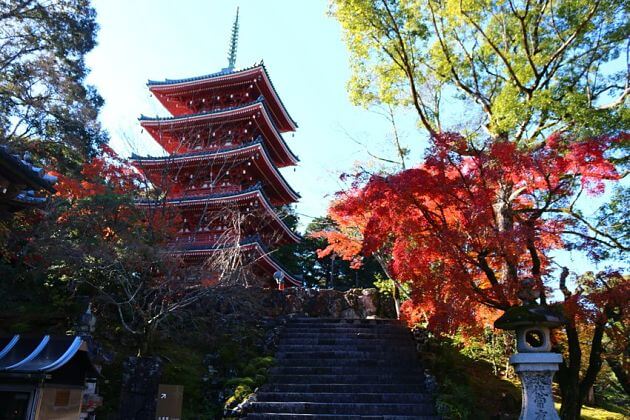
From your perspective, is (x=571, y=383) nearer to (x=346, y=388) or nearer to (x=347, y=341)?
(x=346, y=388)

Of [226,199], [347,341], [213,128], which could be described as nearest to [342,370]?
[347,341]

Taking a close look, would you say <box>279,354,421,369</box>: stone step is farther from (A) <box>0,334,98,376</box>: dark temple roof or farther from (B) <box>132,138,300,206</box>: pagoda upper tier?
(B) <box>132,138,300,206</box>: pagoda upper tier

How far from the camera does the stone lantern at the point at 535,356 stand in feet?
22.8

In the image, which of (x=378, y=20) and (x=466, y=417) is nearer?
(x=466, y=417)

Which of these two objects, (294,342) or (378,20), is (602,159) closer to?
(378,20)

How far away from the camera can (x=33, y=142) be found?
50.3 ft

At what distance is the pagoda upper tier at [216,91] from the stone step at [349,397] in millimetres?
14463

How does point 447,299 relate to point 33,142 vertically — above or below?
below

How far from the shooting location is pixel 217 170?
64.0 ft

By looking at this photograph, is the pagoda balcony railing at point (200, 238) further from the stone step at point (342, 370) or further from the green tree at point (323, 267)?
the green tree at point (323, 267)

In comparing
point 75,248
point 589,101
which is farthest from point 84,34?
point 589,101

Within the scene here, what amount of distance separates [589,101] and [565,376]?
559 centimetres

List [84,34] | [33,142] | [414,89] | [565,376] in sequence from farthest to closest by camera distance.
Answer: [84,34], [33,142], [414,89], [565,376]

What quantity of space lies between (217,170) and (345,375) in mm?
11433
